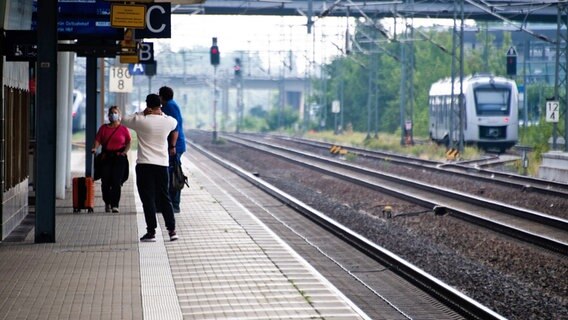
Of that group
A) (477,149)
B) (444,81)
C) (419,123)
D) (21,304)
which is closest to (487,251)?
(21,304)

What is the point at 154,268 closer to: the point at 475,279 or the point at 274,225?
the point at 475,279

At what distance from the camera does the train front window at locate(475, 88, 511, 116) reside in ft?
A: 175

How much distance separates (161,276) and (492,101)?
1646 inches

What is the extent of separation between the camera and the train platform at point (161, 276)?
11.0 meters

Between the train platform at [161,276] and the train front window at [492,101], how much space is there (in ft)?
115

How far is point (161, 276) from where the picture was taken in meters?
13.1

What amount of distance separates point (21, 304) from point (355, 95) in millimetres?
79470

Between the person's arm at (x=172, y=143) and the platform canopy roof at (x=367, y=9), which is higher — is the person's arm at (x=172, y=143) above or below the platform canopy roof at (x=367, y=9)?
below

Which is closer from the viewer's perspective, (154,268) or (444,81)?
(154,268)

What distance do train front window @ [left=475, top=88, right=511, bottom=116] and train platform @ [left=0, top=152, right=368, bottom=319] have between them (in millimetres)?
34909

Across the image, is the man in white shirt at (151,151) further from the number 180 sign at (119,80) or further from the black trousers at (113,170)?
the number 180 sign at (119,80)

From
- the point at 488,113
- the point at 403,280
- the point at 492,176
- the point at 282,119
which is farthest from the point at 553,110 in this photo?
the point at 282,119

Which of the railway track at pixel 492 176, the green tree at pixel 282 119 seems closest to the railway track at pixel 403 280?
the railway track at pixel 492 176

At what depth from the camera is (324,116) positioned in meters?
91.3
